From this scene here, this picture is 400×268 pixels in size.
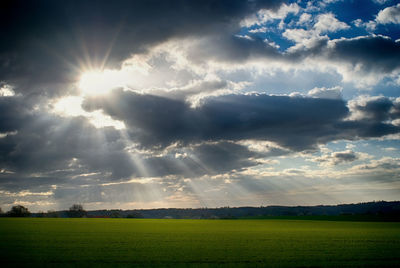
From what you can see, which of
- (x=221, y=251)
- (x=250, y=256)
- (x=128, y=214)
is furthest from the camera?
(x=128, y=214)

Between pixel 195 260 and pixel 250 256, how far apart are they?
4863 millimetres

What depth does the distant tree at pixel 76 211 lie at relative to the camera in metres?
174

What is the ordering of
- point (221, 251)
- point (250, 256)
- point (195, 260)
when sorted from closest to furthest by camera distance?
point (195, 260) < point (250, 256) < point (221, 251)

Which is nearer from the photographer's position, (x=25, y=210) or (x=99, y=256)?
(x=99, y=256)

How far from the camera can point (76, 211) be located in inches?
6969

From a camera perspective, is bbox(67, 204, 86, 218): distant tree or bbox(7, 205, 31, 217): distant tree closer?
bbox(7, 205, 31, 217): distant tree

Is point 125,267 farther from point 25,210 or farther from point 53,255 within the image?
point 25,210

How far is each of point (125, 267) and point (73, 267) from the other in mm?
3153

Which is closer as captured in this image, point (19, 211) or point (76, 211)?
point (19, 211)

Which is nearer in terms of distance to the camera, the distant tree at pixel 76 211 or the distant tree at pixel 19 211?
the distant tree at pixel 19 211

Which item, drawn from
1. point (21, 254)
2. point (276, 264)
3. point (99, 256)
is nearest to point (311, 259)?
point (276, 264)

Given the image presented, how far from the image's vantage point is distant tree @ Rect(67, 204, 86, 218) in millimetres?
173750

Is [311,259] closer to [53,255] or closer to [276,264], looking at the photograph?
[276,264]

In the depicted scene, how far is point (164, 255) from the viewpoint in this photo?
81.6 feet
